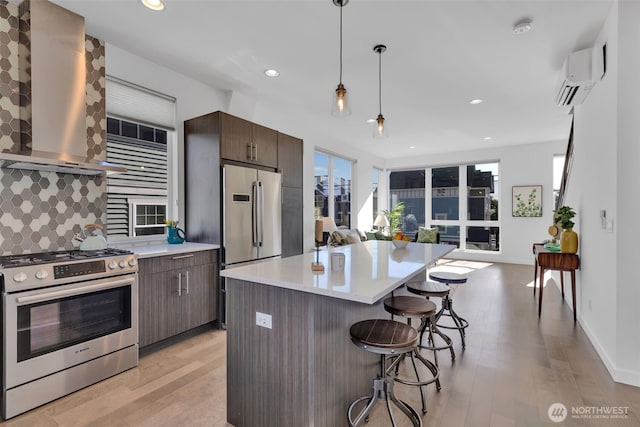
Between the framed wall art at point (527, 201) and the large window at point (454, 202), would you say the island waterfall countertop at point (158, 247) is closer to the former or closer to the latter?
the large window at point (454, 202)

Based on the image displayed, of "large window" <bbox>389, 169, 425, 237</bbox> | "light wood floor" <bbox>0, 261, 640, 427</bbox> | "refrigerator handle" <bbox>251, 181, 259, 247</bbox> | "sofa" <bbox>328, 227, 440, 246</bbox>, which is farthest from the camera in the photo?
"large window" <bbox>389, 169, 425, 237</bbox>

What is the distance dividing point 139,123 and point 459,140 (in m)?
6.07

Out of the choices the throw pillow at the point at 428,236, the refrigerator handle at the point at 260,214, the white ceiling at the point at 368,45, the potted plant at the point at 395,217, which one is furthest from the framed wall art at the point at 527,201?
the refrigerator handle at the point at 260,214

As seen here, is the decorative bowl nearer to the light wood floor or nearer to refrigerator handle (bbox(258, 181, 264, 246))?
the light wood floor

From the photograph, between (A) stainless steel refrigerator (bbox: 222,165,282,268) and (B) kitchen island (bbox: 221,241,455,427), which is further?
(A) stainless steel refrigerator (bbox: 222,165,282,268)

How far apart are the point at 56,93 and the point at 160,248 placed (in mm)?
1498

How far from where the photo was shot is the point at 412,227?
8.81m

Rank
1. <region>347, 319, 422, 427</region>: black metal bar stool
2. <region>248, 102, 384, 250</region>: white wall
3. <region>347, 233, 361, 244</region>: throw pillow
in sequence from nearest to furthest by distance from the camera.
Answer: <region>347, 319, 422, 427</region>: black metal bar stool
<region>248, 102, 384, 250</region>: white wall
<region>347, 233, 361, 244</region>: throw pillow

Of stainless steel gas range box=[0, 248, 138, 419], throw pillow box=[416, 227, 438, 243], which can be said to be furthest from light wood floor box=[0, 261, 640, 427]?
throw pillow box=[416, 227, 438, 243]

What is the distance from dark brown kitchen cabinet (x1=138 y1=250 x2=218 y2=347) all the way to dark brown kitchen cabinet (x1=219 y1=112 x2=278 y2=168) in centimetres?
110

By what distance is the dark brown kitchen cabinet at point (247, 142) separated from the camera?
3.28m

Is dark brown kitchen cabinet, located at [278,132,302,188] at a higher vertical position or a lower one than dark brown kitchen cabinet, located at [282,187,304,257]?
higher

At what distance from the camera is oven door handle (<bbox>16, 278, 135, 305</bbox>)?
196cm

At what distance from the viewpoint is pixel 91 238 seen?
2.61 m
